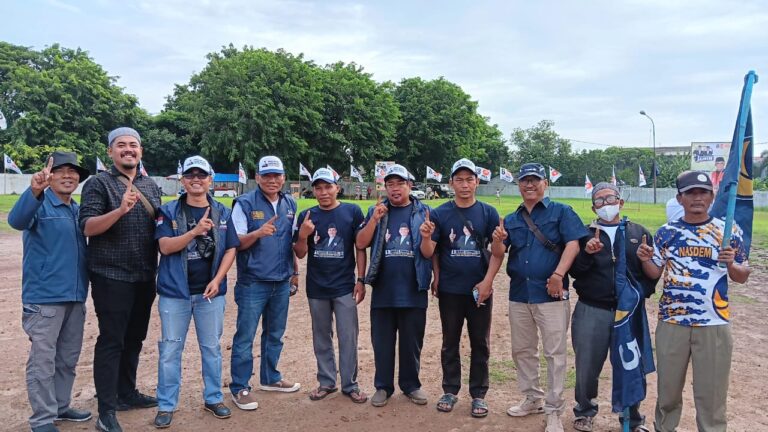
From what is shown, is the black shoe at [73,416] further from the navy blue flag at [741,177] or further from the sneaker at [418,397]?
the navy blue flag at [741,177]

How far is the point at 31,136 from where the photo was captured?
141ft

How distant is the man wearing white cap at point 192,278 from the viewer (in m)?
4.32

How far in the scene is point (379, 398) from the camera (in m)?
4.80

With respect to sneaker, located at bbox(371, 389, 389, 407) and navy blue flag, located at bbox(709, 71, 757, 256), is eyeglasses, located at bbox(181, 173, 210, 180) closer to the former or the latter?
sneaker, located at bbox(371, 389, 389, 407)

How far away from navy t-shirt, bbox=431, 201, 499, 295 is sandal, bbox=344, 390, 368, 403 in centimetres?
121

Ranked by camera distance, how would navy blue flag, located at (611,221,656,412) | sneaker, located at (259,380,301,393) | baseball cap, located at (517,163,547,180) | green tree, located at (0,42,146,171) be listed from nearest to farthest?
navy blue flag, located at (611,221,656,412) < baseball cap, located at (517,163,547,180) < sneaker, located at (259,380,301,393) < green tree, located at (0,42,146,171)

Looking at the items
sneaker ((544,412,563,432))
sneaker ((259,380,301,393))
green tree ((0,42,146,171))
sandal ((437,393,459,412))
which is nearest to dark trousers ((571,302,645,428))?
sneaker ((544,412,563,432))

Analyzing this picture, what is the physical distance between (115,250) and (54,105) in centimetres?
4680

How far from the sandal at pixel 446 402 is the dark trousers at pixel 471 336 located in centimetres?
5

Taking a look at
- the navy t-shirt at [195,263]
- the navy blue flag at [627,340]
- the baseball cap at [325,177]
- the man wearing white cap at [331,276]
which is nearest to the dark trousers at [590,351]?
the navy blue flag at [627,340]

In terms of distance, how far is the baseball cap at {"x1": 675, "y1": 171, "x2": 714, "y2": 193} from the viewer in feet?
12.3

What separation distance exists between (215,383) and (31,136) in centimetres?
4752

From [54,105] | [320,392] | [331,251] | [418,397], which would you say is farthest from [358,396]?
[54,105]

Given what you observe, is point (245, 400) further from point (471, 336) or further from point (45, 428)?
point (471, 336)
